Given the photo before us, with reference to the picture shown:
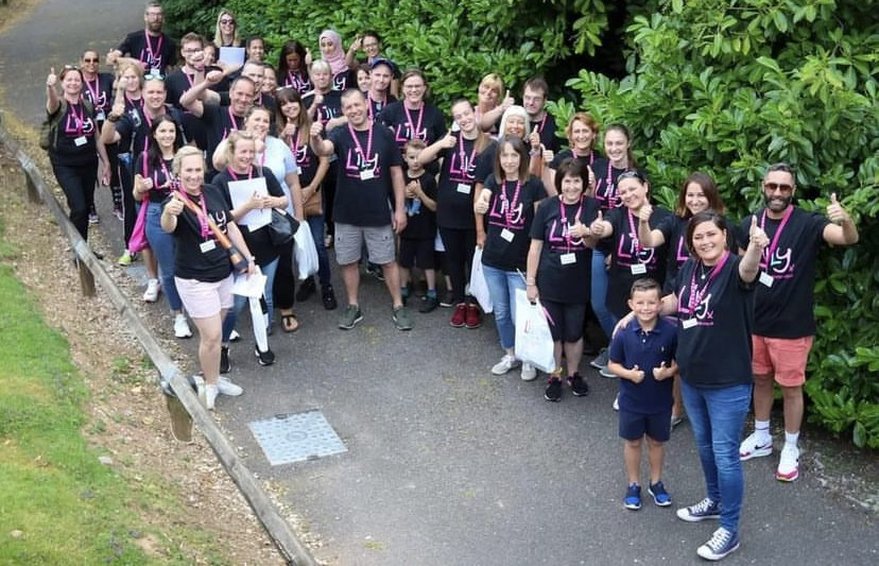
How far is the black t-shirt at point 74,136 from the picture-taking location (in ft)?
36.0

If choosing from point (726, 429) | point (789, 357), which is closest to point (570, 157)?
point (789, 357)

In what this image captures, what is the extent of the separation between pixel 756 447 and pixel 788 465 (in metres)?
0.33

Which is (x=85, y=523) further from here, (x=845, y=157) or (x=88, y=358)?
(x=845, y=157)

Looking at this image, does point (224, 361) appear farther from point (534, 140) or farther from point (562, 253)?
point (534, 140)

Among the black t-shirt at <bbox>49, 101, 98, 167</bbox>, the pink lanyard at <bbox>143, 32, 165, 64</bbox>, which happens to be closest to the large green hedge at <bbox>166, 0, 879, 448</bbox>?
the black t-shirt at <bbox>49, 101, 98, 167</bbox>

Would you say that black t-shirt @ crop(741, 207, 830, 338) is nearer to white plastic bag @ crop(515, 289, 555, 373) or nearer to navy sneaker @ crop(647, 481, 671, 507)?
navy sneaker @ crop(647, 481, 671, 507)

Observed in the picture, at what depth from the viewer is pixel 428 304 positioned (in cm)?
1034

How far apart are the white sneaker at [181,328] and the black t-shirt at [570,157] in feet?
11.0

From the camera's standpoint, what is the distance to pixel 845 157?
749cm

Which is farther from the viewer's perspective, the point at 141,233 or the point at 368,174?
the point at 141,233

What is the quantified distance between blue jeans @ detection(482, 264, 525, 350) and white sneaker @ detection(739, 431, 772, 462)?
211cm

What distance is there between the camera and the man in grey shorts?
969cm

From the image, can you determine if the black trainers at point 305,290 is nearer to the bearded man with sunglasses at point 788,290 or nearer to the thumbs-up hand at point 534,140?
the thumbs-up hand at point 534,140

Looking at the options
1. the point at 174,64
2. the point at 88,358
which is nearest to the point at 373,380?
the point at 88,358
